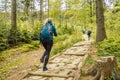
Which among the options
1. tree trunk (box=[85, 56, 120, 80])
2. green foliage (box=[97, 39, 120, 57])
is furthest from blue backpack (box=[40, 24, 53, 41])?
green foliage (box=[97, 39, 120, 57])

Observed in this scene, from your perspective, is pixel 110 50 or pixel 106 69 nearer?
pixel 106 69

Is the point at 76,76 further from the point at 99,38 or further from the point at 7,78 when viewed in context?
the point at 99,38

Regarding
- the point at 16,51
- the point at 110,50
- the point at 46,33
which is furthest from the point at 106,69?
the point at 16,51

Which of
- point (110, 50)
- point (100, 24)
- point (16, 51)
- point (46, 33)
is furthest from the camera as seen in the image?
point (16, 51)

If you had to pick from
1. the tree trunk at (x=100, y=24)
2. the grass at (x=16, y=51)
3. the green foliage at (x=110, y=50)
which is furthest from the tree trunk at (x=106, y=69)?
the tree trunk at (x=100, y=24)

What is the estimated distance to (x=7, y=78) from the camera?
23.8 feet

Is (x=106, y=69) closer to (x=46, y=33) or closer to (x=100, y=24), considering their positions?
(x=46, y=33)

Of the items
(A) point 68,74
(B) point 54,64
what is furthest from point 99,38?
(A) point 68,74

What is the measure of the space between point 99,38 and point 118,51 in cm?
350

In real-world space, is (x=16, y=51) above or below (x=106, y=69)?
below

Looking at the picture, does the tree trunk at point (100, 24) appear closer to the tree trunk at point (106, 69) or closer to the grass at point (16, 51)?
the grass at point (16, 51)

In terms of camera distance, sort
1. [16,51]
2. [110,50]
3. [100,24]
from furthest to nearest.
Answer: [16,51]
[100,24]
[110,50]

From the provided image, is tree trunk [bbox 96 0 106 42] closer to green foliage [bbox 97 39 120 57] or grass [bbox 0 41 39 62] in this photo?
green foliage [bbox 97 39 120 57]

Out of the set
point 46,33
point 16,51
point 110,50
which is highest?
point 46,33
